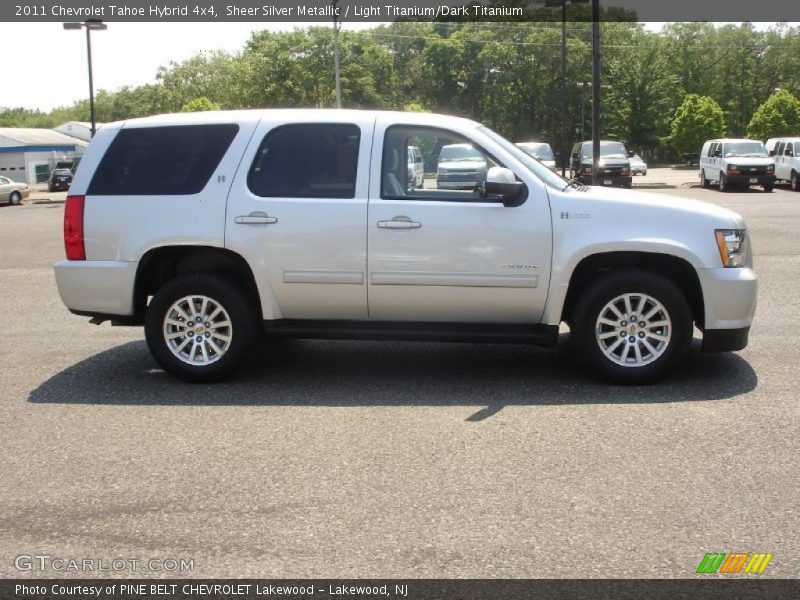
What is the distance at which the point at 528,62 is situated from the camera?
79438 millimetres

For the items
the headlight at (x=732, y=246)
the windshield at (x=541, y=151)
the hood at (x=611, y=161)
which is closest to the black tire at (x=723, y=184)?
the hood at (x=611, y=161)

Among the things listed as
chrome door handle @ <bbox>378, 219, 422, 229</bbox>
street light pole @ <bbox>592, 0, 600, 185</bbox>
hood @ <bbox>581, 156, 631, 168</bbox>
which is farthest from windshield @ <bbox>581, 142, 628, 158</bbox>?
chrome door handle @ <bbox>378, 219, 422, 229</bbox>

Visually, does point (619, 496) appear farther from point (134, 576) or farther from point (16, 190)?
point (16, 190)

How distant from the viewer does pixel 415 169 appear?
7070mm

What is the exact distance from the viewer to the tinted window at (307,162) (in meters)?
6.99

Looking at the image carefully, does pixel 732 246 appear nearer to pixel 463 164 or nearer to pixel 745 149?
pixel 463 164

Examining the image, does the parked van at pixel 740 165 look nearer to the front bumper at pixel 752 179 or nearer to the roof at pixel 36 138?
the front bumper at pixel 752 179

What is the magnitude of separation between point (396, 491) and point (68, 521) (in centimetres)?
162

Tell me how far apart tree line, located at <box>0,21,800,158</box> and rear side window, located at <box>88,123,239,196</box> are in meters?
43.3

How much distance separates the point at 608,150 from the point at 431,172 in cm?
3134

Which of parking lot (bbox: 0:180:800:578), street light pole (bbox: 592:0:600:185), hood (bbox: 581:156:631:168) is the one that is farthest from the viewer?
hood (bbox: 581:156:631:168)

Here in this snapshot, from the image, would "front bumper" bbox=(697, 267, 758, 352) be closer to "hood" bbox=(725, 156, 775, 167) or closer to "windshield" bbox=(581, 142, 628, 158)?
"hood" bbox=(725, 156, 775, 167)

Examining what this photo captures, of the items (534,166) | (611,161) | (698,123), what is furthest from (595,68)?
(698,123)

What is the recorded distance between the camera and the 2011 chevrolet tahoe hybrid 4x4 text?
6742 mm
